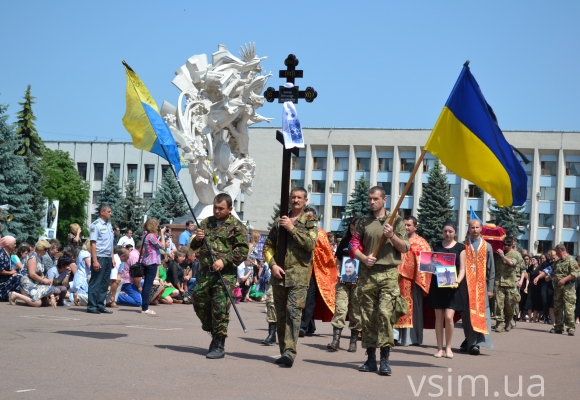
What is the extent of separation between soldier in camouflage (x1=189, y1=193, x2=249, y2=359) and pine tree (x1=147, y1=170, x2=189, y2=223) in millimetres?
52145

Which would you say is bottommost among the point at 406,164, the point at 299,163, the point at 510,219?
the point at 510,219

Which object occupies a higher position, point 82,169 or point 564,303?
point 82,169

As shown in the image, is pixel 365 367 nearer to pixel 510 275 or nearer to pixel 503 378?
pixel 503 378

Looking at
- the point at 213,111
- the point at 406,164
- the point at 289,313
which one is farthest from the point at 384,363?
the point at 406,164

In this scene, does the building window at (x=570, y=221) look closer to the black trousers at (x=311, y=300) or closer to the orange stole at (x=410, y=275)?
the orange stole at (x=410, y=275)

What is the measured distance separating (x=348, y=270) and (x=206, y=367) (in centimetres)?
405

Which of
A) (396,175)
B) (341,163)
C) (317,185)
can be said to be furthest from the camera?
(317,185)

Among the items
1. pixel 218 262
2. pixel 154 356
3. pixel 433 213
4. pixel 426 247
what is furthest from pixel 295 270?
pixel 433 213

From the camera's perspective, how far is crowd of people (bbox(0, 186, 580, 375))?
9.66 metres

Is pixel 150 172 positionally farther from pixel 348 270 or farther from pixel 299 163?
pixel 348 270

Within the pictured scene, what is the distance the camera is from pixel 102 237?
15148mm

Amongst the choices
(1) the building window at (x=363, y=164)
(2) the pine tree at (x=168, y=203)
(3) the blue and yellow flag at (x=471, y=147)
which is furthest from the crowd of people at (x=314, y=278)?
(1) the building window at (x=363, y=164)

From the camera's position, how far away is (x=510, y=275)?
725 inches

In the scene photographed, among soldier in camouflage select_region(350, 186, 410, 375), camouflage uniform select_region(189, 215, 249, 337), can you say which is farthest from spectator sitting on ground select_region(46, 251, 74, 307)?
soldier in camouflage select_region(350, 186, 410, 375)
